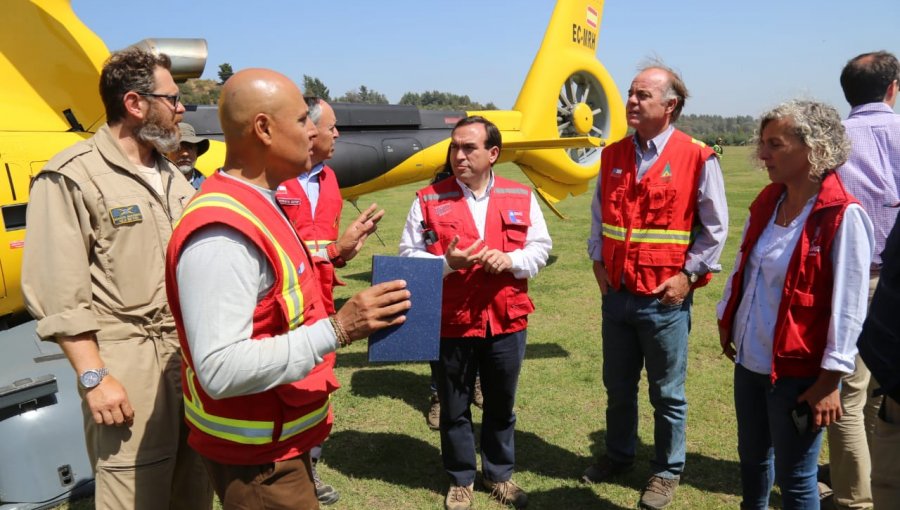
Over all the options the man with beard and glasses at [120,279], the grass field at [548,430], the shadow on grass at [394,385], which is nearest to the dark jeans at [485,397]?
the grass field at [548,430]

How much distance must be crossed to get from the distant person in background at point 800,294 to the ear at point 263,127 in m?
1.81

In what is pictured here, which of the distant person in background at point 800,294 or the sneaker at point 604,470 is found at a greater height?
the distant person in background at point 800,294

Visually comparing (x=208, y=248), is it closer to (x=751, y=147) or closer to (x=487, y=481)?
(x=751, y=147)

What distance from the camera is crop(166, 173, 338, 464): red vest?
1451 millimetres

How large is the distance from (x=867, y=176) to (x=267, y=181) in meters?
2.82

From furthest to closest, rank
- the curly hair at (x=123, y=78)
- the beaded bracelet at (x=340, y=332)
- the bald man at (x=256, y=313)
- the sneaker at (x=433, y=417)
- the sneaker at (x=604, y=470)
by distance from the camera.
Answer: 1. the sneaker at (x=433, y=417)
2. the sneaker at (x=604, y=470)
3. the curly hair at (x=123, y=78)
4. the beaded bracelet at (x=340, y=332)
5. the bald man at (x=256, y=313)

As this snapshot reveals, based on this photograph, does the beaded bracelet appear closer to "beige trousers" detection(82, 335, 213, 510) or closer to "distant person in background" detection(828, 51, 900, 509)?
"beige trousers" detection(82, 335, 213, 510)

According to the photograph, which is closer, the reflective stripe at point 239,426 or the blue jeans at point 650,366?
the reflective stripe at point 239,426

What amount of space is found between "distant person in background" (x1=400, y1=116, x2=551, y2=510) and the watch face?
1.50m

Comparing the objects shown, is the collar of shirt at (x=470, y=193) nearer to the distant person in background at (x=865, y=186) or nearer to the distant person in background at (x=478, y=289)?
the distant person in background at (x=478, y=289)

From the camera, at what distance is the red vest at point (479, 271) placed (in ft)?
9.78

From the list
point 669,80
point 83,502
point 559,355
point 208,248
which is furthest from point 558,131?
point 208,248

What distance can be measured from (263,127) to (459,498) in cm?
234

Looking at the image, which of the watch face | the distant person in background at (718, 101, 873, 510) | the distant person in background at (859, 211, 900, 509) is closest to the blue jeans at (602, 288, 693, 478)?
the distant person in background at (718, 101, 873, 510)
